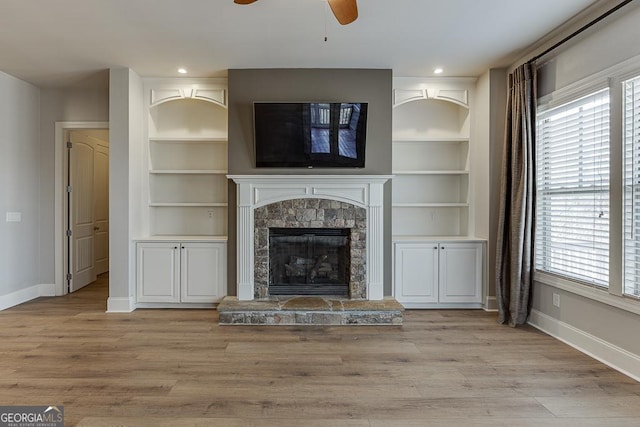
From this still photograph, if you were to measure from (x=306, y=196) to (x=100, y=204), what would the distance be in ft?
13.5

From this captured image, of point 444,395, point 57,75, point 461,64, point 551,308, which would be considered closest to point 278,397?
point 444,395

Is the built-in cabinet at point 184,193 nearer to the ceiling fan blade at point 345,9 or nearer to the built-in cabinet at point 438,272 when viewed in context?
the built-in cabinet at point 438,272

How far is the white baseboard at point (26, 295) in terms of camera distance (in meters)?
4.50

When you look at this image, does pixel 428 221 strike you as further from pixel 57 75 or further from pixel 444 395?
pixel 57 75

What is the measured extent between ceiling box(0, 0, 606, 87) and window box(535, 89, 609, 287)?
864 mm

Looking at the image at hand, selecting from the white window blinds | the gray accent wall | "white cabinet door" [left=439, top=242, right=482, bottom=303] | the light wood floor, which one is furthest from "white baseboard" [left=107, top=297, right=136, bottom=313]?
the white window blinds

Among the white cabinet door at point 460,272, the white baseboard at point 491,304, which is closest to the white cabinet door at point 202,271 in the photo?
the white cabinet door at point 460,272

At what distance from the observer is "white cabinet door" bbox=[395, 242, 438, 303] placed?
444cm

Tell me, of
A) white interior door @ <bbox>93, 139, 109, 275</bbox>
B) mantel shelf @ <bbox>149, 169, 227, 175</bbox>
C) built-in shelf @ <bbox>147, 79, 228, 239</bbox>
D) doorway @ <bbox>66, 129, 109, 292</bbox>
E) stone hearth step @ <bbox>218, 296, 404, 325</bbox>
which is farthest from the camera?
white interior door @ <bbox>93, 139, 109, 275</bbox>

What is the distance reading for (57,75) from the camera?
457 cm

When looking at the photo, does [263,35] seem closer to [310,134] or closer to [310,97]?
[310,97]

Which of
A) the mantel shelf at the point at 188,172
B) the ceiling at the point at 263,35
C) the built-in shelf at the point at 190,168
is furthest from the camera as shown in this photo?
the built-in shelf at the point at 190,168
